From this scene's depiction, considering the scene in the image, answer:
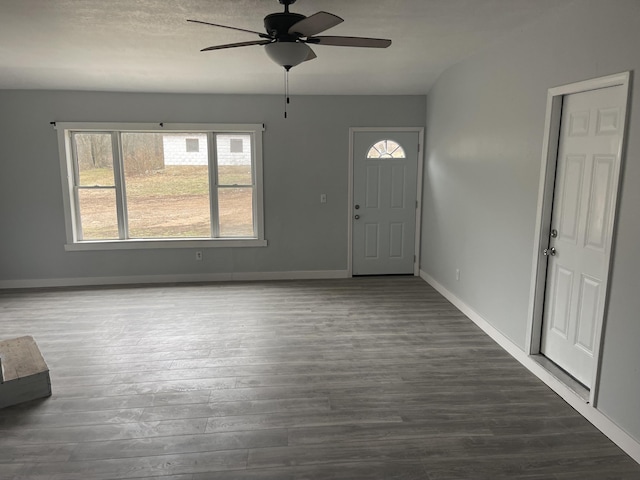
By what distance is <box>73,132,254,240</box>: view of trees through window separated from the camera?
18.1ft

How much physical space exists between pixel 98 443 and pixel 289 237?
3.73m

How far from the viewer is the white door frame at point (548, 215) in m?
2.49

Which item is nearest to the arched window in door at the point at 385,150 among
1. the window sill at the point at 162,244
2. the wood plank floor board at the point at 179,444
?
the window sill at the point at 162,244

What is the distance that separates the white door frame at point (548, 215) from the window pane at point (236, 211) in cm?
368

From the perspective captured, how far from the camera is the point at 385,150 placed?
19.0 ft

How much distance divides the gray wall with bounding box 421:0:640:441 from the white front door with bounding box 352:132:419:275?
0.26 m

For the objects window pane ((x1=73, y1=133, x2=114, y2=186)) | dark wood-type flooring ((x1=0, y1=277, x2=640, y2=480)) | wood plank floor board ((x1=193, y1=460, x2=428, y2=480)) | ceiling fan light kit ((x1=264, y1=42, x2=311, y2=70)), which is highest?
ceiling fan light kit ((x1=264, y1=42, x2=311, y2=70))

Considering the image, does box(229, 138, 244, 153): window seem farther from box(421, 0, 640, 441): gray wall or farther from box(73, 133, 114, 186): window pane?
box(421, 0, 640, 441): gray wall

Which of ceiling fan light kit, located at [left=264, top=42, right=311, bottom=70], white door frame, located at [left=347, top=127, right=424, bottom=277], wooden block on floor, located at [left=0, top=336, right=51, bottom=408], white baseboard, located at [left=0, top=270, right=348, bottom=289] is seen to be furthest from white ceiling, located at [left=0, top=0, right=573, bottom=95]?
wooden block on floor, located at [left=0, top=336, right=51, bottom=408]

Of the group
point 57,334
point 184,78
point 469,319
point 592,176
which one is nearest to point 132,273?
point 57,334

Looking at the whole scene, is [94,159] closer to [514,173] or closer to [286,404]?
[286,404]

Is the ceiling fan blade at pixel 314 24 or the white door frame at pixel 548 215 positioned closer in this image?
the ceiling fan blade at pixel 314 24

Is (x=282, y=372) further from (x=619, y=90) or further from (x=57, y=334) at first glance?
(x=619, y=90)

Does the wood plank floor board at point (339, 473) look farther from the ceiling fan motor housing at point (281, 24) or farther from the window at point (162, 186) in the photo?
the window at point (162, 186)
